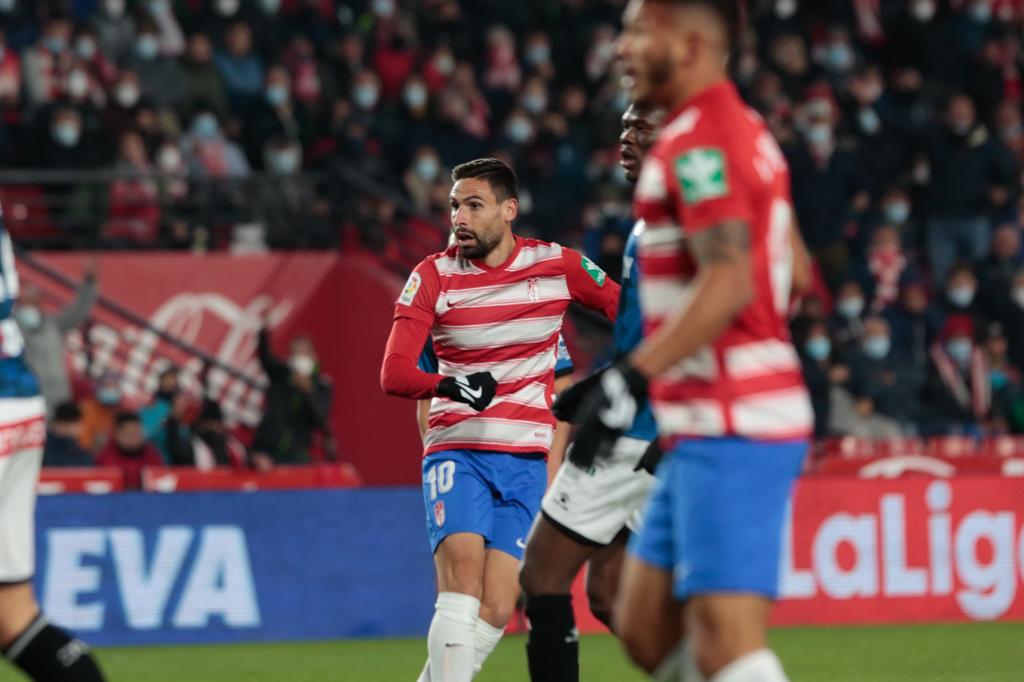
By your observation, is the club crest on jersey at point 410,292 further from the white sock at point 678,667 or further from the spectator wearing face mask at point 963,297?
the spectator wearing face mask at point 963,297

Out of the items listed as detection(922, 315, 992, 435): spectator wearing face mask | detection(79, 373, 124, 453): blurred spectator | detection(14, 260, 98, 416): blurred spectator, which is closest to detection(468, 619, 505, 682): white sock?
detection(14, 260, 98, 416): blurred spectator

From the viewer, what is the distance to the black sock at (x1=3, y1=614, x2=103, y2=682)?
5676 millimetres

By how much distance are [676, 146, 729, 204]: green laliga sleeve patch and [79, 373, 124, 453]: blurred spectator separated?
454 inches

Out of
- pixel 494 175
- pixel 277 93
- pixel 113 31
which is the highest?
pixel 113 31

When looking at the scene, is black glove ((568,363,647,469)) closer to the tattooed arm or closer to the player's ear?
the tattooed arm

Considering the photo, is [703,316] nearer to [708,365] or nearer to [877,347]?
[708,365]

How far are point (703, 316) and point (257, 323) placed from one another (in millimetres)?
13276

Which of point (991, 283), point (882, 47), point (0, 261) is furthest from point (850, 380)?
point (0, 261)

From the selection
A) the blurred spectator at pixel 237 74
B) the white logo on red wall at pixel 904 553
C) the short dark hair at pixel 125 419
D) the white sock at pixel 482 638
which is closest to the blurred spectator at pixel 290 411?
the short dark hair at pixel 125 419

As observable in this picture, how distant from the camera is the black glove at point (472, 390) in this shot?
23.1 feet

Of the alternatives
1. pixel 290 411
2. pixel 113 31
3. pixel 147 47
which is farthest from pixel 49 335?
pixel 113 31

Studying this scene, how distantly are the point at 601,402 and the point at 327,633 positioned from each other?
8580mm

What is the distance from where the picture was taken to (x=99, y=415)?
621 inches

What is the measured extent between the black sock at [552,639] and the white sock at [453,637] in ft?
1.16
